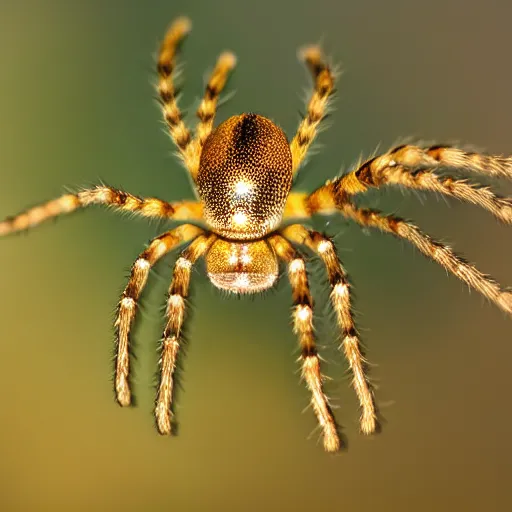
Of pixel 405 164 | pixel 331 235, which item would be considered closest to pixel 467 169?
pixel 405 164

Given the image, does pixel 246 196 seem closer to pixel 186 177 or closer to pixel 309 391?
pixel 186 177

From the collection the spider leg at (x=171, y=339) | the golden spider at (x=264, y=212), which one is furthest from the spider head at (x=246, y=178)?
the spider leg at (x=171, y=339)

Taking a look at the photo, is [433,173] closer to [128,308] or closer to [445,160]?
[445,160]

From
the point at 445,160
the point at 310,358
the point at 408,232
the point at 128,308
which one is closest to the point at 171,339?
the point at 128,308

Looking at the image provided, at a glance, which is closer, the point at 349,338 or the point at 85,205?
the point at 349,338

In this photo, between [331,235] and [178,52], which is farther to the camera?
[178,52]
